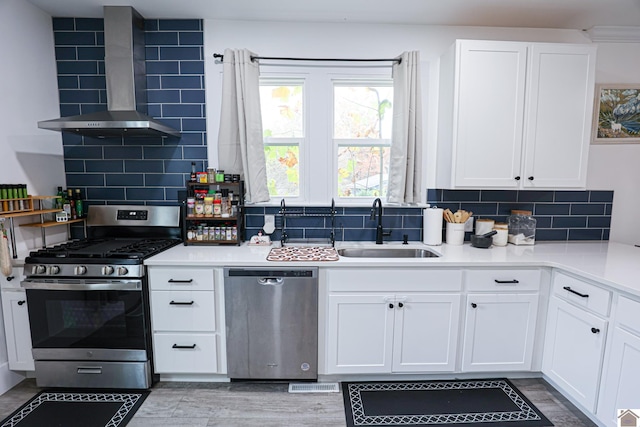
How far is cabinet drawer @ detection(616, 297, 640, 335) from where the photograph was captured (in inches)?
57.3

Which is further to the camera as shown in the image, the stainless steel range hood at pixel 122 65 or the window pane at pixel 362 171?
the window pane at pixel 362 171

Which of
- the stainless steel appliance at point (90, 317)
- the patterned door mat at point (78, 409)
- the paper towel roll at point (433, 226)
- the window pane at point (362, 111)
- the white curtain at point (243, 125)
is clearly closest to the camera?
the patterned door mat at point (78, 409)

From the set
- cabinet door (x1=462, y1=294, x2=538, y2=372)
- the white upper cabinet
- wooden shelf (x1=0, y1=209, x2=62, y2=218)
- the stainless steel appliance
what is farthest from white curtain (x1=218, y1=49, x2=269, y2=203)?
cabinet door (x1=462, y1=294, x2=538, y2=372)

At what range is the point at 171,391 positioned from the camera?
2020 millimetres

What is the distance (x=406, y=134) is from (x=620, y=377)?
1857 mm

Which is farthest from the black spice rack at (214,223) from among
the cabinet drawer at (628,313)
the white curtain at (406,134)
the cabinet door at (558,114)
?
the cabinet drawer at (628,313)

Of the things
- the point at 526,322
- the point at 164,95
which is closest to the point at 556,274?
the point at 526,322

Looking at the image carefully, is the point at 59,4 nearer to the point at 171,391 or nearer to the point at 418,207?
the point at 171,391

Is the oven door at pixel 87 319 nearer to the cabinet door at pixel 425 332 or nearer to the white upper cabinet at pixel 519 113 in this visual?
the cabinet door at pixel 425 332

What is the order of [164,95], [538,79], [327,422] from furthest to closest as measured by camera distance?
[164,95]
[538,79]
[327,422]

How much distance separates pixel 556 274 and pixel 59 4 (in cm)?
388

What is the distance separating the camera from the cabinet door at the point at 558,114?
7.03ft

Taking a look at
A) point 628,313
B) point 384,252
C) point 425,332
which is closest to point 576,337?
→ point 628,313

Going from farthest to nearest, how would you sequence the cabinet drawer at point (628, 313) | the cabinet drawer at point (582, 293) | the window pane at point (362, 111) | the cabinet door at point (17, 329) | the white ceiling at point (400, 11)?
the window pane at point (362, 111)
the white ceiling at point (400, 11)
the cabinet door at point (17, 329)
the cabinet drawer at point (582, 293)
the cabinet drawer at point (628, 313)
